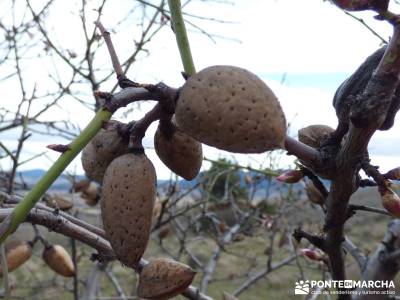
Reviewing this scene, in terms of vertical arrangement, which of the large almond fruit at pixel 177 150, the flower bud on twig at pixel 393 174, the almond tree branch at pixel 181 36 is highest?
the almond tree branch at pixel 181 36

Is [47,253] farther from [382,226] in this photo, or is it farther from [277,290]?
[382,226]

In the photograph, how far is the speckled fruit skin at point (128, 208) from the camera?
668 mm

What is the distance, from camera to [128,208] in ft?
2.20

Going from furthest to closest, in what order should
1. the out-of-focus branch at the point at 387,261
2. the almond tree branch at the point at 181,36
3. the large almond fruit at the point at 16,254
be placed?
1. the large almond fruit at the point at 16,254
2. the out-of-focus branch at the point at 387,261
3. the almond tree branch at the point at 181,36

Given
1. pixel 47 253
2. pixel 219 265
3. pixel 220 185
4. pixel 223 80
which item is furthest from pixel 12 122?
pixel 219 265

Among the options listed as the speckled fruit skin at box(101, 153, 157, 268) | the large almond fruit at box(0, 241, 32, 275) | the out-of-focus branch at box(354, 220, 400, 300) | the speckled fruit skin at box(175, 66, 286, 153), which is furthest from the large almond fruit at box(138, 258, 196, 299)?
the large almond fruit at box(0, 241, 32, 275)

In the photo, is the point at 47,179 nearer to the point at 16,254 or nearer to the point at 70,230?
the point at 70,230

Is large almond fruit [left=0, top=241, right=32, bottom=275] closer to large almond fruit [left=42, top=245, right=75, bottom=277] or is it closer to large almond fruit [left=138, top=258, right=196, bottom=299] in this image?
large almond fruit [left=42, top=245, right=75, bottom=277]

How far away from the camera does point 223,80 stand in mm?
620


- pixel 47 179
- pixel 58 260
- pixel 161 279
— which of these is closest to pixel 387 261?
pixel 161 279

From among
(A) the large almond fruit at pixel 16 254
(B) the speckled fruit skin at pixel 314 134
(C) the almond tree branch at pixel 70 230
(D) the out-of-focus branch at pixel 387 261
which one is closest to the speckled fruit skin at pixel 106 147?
(C) the almond tree branch at pixel 70 230

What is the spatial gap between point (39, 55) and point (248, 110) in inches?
A: 114

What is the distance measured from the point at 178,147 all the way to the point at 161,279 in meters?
0.21

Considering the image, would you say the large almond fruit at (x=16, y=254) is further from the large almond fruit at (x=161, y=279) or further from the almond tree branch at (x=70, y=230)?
the large almond fruit at (x=161, y=279)
